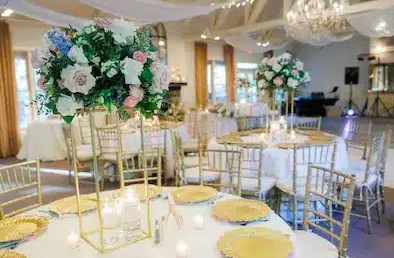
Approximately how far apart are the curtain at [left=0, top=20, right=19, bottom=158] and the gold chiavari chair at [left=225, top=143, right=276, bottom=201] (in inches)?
228

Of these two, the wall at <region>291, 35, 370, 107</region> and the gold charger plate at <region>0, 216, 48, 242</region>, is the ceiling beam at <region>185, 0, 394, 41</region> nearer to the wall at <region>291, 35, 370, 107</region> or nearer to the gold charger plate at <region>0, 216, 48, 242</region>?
the gold charger plate at <region>0, 216, 48, 242</region>

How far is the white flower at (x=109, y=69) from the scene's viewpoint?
1.44m

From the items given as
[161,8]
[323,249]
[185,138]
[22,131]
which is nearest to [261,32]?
[185,138]

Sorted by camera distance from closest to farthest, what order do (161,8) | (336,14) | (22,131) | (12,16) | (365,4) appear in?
1. (161,8)
2. (336,14)
3. (365,4)
4. (12,16)
5. (22,131)

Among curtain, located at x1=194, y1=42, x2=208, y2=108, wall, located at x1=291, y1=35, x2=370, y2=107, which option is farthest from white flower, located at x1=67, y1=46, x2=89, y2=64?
wall, located at x1=291, y1=35, x2=370, y2=107

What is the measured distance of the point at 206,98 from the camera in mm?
11297

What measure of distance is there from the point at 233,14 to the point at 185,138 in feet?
14.3

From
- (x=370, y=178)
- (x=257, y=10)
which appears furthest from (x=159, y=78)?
(x=257, y=10)

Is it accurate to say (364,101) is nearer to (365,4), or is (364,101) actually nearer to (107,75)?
(365,4)

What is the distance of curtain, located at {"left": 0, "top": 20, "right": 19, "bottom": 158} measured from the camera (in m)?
7.38

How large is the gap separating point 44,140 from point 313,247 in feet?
21.0

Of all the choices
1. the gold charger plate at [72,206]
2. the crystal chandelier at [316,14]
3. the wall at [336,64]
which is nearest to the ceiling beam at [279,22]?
the crystal chandelier at [316,14]

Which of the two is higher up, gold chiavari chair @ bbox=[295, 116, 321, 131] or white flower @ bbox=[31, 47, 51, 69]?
white flower @ bbox=[31, 47, 51, 69]

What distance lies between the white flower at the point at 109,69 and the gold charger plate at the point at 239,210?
1009 millimetres
